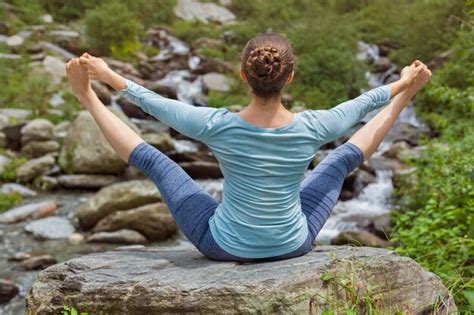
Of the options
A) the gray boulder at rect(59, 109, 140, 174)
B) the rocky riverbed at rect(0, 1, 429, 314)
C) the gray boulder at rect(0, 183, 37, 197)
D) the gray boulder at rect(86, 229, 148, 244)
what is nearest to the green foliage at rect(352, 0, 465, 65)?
the rocky riverbed at rect(0, 1, 429, 314)

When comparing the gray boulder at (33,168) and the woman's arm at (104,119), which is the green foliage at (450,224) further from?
the gray boulder at (33,168)

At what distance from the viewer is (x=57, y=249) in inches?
272

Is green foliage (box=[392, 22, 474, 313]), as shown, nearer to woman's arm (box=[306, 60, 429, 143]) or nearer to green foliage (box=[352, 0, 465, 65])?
woman's arm (box=[306, 60, 429, 143])

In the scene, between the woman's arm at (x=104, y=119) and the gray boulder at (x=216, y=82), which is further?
the gray boulder at (x=216, y=82)

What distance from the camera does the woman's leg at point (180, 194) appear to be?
2549 mm

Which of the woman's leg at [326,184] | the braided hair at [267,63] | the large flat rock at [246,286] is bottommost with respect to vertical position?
the large flat rock at [246,286]

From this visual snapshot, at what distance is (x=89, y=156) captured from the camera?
30.9ft

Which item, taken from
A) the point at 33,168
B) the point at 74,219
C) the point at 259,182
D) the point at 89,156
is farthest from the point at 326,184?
the point at 33,168

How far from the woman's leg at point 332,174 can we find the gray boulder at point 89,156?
707cm

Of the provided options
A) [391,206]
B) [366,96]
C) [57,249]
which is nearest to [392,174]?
[391,206]

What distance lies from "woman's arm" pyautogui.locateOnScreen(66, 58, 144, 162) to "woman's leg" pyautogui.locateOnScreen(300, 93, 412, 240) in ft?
2.75

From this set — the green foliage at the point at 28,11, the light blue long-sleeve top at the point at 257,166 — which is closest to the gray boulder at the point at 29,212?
the light blue long-sleeve top at the point at 257,166

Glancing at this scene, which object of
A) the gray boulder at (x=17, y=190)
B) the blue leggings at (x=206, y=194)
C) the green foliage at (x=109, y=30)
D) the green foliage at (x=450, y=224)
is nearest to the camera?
the blue leggings at (x=206, y=194)

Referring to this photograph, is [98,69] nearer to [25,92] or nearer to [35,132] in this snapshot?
[35,132]
